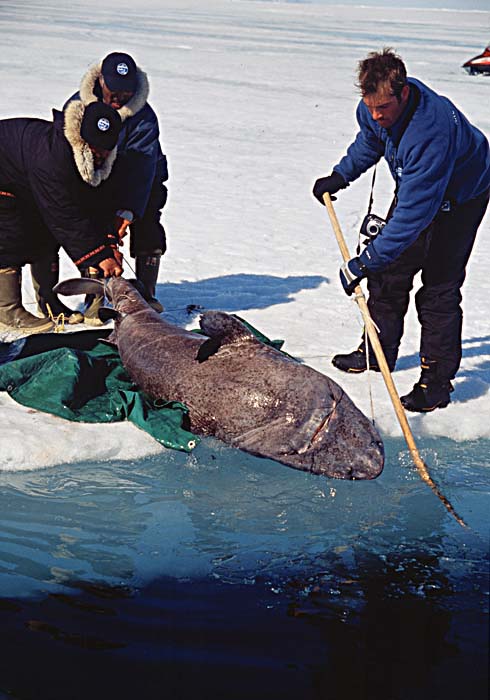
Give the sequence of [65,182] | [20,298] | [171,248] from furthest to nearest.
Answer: [171,248] → [20,298] → [65,182]

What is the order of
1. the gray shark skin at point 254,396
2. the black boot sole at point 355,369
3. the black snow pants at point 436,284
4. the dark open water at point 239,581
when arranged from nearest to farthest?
the dark open water at point 239,581 < the gray shark skin at point 254,396 < the black snow pants at point 436,284 < the black boot sole at point 355,369

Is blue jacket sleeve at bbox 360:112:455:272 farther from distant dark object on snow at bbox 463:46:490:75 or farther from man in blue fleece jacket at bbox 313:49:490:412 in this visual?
distant dark object on snow at bbox 463:46:490:75

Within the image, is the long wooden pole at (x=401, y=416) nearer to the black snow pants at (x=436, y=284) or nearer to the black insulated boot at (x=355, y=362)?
the black snow pants at (x=436, y=284)

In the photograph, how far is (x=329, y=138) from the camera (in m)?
13.8

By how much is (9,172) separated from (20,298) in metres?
0.92

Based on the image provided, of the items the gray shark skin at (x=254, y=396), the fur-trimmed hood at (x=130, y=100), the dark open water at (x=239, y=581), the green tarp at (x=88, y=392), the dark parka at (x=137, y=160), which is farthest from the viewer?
the dark parka at (x=137, y=160)

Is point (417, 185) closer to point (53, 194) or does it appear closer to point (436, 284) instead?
point (436, 284)

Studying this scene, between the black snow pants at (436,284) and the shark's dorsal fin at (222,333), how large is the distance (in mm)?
796

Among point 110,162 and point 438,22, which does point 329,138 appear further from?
point 438,22

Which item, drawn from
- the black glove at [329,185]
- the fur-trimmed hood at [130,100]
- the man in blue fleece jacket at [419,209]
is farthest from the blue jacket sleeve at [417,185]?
the fur-trimmed hood at [130,100]

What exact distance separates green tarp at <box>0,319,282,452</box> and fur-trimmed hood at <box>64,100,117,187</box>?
1.10m

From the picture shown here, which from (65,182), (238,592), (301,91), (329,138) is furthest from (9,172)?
(301,91)

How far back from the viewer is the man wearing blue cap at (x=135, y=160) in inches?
223

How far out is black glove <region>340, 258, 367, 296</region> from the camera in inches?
189
